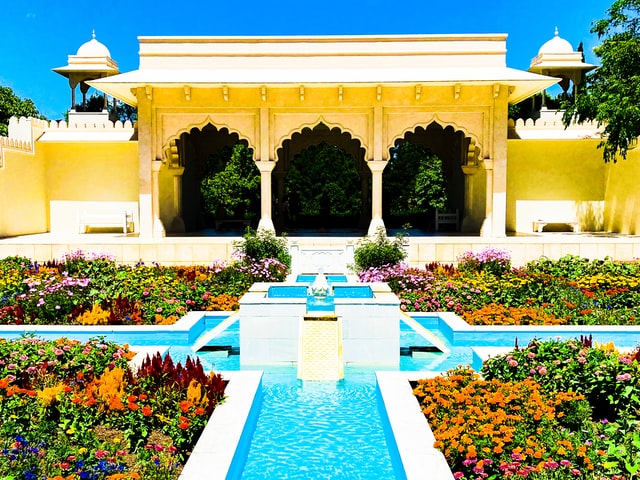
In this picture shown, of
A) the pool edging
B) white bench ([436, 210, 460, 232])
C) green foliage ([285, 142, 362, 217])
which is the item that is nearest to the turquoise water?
the pool edging

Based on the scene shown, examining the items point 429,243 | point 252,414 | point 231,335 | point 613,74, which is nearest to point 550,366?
point 252,414

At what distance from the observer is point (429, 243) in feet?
40.8

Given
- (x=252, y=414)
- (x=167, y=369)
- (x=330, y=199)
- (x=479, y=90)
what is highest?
(x=479, y=90)

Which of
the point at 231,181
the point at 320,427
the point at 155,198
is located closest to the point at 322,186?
the point at 231,181

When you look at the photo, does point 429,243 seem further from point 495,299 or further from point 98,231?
point 98,231

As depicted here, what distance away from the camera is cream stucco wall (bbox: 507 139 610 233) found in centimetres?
1755

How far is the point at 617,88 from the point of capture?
14719 mm

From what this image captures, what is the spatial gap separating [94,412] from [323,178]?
20229mm

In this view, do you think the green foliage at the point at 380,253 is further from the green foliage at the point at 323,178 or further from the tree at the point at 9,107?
the tree at the point at 9,107

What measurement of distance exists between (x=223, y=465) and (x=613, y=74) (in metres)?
15.1

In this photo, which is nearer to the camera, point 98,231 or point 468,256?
point 468,256

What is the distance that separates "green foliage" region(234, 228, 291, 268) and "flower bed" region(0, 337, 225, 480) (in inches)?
251

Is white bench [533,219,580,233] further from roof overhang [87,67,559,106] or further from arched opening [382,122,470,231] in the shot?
arched opening [382,122,470,231]

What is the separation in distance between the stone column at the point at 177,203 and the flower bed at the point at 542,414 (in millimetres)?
14472
